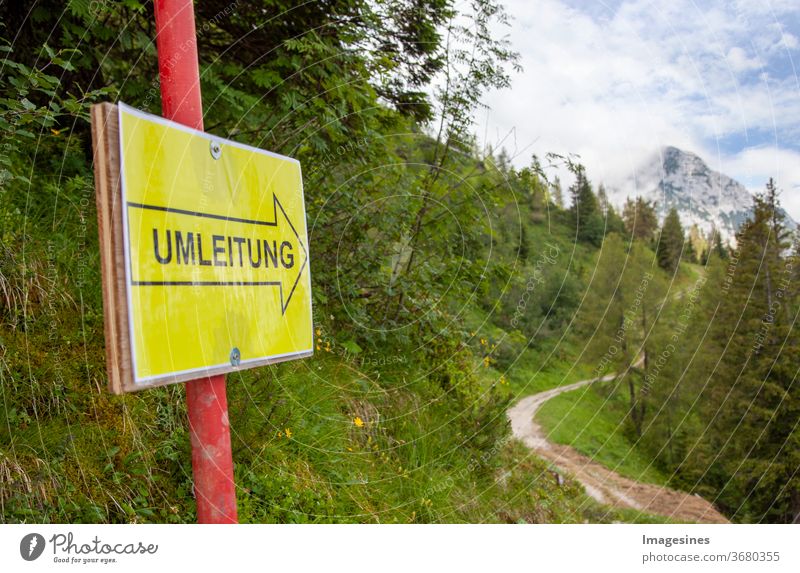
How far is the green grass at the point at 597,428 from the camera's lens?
14547 mm

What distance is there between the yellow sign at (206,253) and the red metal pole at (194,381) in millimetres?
87

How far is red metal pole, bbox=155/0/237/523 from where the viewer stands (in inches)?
52.1

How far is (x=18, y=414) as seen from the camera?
6.94ft

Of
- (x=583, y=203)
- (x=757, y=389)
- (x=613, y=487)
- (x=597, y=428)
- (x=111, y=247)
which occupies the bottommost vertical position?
(x=597, y=428)

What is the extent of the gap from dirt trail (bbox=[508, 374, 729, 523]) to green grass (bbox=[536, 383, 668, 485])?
0.37m

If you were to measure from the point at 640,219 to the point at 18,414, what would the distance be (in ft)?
12.9

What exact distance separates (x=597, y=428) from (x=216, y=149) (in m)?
20.8

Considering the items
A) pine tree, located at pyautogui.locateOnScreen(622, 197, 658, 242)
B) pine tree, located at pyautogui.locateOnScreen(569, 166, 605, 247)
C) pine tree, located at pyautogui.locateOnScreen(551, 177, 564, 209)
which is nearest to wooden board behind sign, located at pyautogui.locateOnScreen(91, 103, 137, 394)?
pine tree, located at pyautogui.locateOnScreen(569, 166, 605, 247)

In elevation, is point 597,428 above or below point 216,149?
below

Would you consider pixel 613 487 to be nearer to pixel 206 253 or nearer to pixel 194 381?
pixel 194 381

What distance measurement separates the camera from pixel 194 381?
1344 mm

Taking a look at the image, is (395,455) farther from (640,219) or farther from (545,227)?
(640,219)

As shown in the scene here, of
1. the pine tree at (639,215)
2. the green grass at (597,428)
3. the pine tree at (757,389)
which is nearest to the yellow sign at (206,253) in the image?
the pine tree at (639,215)

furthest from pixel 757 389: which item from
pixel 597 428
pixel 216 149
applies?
pixel 216 149
